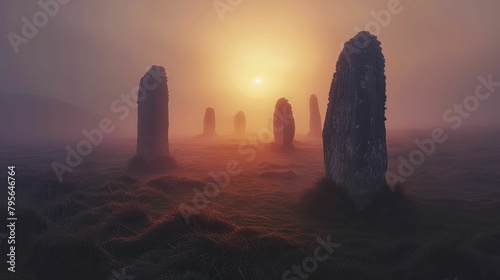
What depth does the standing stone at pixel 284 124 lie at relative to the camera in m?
26.4

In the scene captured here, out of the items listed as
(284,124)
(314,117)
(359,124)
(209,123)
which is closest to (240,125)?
(209,123)

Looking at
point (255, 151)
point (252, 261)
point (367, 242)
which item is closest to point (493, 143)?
point (255, 151)

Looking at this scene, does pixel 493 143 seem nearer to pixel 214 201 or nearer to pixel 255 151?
pixel 255 151

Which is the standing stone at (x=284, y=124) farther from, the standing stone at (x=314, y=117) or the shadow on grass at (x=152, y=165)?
the standing stone at (x=314, y=117)

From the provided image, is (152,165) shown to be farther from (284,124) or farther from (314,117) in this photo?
(314,117)

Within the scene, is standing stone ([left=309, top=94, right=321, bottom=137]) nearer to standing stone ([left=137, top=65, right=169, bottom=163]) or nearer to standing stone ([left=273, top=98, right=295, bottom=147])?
standing stone ([left=273, top=98, right=295, bottom=147])

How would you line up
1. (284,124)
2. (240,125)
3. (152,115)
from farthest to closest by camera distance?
(240,125) → (284,124) → (152,115)

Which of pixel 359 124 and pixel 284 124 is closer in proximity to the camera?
pixel 359 124

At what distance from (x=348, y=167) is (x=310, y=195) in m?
1.58

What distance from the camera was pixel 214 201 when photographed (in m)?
11.4

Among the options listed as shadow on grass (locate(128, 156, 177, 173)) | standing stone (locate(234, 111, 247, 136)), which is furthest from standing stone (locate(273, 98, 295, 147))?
standing stone (locate(234, 111, 247, 136))

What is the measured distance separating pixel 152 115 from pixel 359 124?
12556mm

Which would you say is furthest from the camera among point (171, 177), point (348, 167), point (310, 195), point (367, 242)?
point (171, 177)

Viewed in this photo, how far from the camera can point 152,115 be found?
18.5 metres
